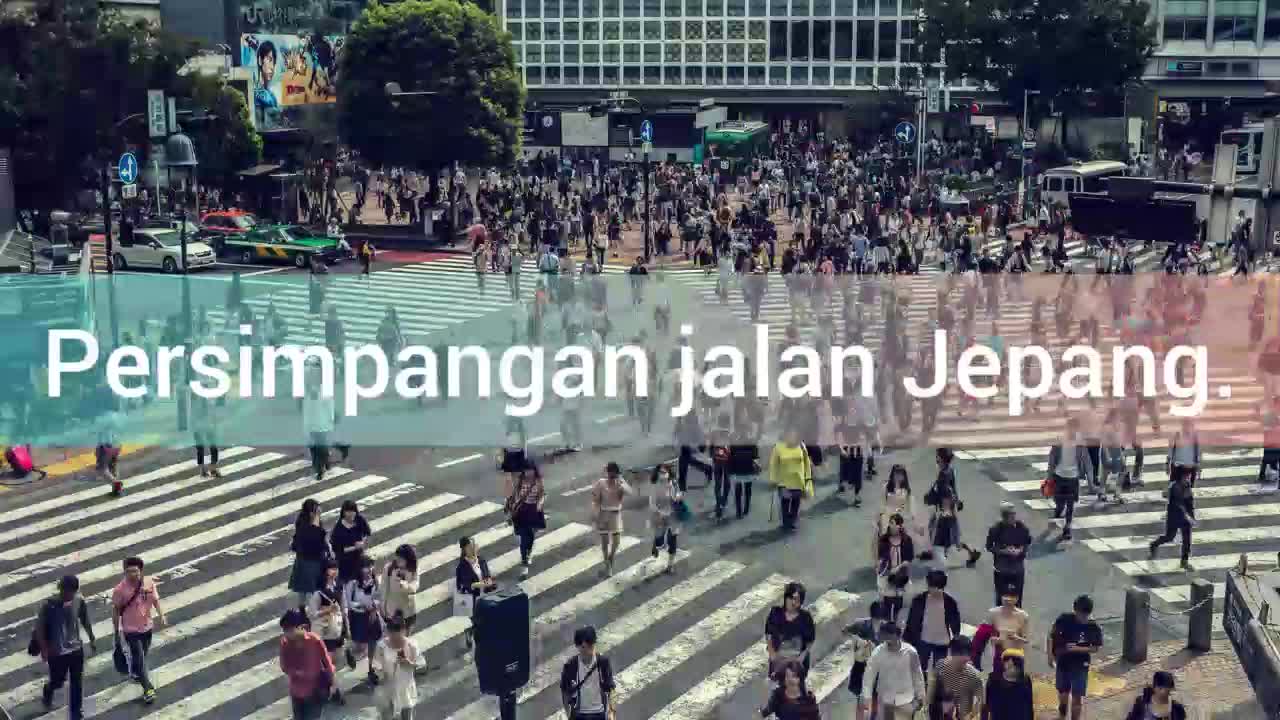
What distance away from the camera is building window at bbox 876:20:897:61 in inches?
3506

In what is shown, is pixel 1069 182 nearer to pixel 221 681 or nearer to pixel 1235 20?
pixel 1235 20

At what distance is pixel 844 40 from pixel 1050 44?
21.9 m

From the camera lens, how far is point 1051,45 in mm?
69250

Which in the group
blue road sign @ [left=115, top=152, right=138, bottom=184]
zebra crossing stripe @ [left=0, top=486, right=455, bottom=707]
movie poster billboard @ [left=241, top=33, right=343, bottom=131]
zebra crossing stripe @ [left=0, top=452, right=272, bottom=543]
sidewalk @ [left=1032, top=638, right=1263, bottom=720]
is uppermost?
movie poster billboard @ [left=241, top=33, right=343, bottom=131]

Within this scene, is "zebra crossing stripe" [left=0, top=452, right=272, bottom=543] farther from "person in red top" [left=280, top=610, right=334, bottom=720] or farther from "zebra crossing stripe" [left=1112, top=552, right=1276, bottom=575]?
"zebra crossing stripe" [left=1112, top=552, right=1276, bottom=575]

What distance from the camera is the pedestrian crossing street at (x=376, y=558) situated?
14859 millimetres

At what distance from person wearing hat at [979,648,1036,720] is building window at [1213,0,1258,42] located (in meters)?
82.6

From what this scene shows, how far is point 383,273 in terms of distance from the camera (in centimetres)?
4559

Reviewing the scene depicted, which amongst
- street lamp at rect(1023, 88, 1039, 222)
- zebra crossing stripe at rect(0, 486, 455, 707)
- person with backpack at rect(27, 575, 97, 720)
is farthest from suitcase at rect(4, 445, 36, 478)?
street lamp at rect(1023, 88, 1039, 222)

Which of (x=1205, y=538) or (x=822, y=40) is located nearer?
(x=1205, y=538)

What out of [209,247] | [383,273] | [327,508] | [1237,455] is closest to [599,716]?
[327,508]

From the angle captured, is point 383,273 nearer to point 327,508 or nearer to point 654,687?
point 327,508

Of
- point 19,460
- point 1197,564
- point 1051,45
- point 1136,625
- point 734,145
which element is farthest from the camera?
point 734,145

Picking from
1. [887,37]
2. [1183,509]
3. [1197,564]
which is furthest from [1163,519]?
[887,37]
